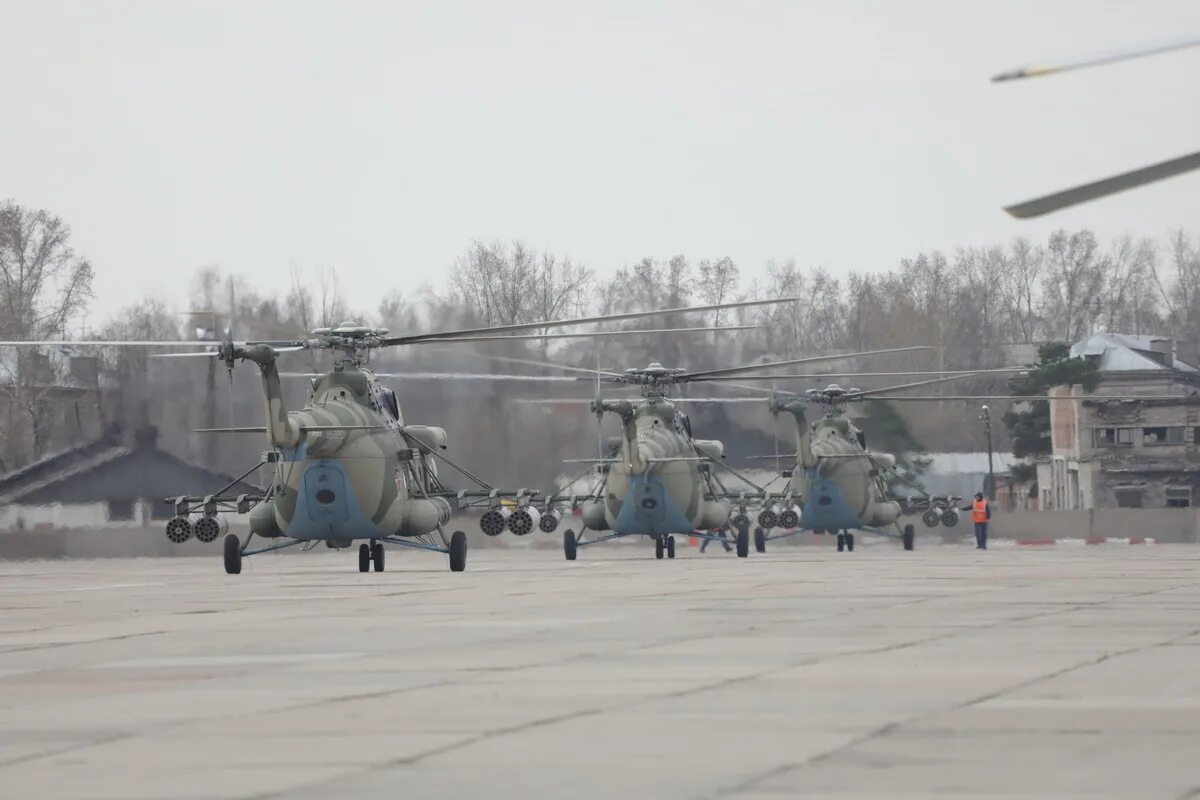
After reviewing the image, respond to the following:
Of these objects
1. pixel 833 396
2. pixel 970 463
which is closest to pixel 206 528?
pixel 833 396

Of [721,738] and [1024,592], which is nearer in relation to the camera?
[721,738]

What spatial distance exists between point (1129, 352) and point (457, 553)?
271ft

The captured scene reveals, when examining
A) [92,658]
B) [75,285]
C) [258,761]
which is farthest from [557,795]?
[75,285]

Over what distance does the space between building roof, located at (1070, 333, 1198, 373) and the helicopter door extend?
266 feet

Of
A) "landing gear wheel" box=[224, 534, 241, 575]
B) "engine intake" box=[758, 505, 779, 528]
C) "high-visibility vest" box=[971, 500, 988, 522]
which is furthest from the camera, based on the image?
"high-visibility vest" box=[971, 500, 988, 522]

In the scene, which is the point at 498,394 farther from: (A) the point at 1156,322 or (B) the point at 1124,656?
(A) the point at 1156,322

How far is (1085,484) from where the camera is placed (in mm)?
107688

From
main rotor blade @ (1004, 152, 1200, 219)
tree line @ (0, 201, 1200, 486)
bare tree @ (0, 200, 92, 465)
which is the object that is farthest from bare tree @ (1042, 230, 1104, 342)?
main rotor blade @ (1004, 152, 1200, 219)

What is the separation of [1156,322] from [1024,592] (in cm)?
12230

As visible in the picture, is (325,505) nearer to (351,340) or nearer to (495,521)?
(351,340)

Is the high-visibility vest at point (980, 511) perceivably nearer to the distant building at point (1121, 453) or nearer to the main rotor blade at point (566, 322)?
the main rotor blade at point (566, 322)

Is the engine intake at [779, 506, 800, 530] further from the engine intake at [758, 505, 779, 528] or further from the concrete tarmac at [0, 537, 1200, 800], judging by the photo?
the concrete tarmac at [0, 537, 1200, 800]

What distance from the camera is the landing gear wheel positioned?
121 feet

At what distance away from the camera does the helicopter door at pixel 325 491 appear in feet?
119
